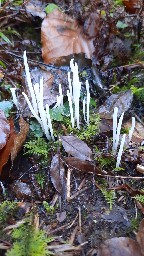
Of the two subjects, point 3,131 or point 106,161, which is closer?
point 3,131

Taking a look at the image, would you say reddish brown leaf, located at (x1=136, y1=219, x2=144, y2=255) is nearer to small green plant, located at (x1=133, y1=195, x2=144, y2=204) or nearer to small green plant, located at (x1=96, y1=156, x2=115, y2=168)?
small green plant, located at (x1=133, y1=195, x2=144, y2=204)

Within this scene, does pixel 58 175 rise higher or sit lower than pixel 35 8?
lower

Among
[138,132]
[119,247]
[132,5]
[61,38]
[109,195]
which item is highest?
[132,5]

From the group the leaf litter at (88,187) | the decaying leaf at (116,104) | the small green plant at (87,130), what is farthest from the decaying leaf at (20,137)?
the decaying leaf at (116,104)

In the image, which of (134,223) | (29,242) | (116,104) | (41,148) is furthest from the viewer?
(116,104)

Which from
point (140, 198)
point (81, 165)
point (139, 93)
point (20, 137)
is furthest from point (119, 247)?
point (139, 93)

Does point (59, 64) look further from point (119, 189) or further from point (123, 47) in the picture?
point (119, 189)

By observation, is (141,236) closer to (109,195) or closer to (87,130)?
(109,195)
